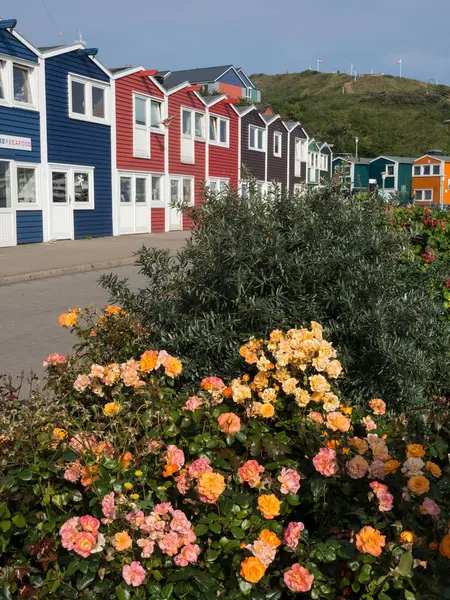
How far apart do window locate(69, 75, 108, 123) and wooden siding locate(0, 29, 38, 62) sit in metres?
2.05

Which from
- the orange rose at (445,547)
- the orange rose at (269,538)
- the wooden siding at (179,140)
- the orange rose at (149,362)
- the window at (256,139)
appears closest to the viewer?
the orange rose at (445,547)

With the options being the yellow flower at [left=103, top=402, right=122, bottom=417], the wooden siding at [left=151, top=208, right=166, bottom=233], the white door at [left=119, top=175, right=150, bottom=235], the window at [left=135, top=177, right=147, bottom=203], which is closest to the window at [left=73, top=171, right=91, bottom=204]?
the white door at [left=119, top=175, right=150, bottom=235]

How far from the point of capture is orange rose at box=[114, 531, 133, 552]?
77.5 inches

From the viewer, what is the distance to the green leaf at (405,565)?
1869 mm

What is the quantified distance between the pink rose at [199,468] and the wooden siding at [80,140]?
19893mm

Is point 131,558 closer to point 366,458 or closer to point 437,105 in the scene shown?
point 366,458

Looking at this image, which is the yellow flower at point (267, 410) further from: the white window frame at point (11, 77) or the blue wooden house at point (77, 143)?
the blue wooden house at point (77, 143)

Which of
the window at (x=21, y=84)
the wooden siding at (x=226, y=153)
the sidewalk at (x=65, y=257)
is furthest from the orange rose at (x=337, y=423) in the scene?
the wooden siding at (x=226, y=153)

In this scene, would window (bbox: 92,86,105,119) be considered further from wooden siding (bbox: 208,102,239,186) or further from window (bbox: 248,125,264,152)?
window (bbox: 248,125,264,152)

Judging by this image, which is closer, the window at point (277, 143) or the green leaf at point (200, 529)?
the green leaf at point (200, 529)

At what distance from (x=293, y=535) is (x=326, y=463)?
0.32 m

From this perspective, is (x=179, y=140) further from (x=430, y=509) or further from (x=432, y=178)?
(x=432, y=178)

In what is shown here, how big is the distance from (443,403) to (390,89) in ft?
515

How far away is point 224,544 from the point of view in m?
2.09
